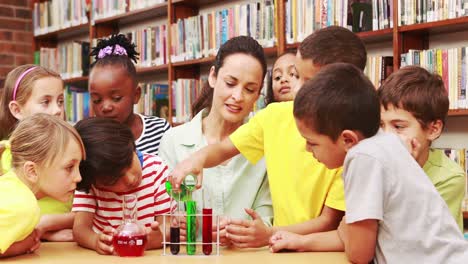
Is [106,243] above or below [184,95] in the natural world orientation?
below

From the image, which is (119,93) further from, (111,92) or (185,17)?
(185,17)

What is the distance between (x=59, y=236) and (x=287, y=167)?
0.68 meters

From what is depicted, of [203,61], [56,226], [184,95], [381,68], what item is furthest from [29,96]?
[184,95]

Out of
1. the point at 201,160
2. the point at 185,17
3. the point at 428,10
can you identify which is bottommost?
the point at 201,160

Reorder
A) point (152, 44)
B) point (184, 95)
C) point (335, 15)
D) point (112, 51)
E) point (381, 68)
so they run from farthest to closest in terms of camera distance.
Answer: point (152, 44) < point (184, 95) < point (335, 15) < point (381, 68) < point (112, 51)

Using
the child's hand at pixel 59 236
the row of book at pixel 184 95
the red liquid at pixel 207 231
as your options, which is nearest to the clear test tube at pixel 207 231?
the red liquid at pixel 207 231

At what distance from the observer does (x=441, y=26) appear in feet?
10.5

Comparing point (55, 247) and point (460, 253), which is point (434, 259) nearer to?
point (460, 253)

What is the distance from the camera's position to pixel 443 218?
1371mm

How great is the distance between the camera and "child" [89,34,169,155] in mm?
2588

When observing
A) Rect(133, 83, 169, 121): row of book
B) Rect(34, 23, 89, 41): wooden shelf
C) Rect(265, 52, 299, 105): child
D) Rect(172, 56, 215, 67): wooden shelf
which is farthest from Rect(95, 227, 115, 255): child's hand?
Rect(34, 23, 89, 41): wooden shelf

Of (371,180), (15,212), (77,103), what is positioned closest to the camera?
(371,180)

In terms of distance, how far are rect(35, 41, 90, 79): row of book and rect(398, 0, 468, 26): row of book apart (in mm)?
2932

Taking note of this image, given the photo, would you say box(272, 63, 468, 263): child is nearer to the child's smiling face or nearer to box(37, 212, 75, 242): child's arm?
box(37, 212, 75, 242): child's arm
